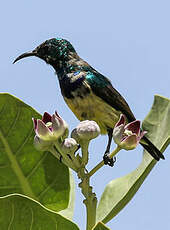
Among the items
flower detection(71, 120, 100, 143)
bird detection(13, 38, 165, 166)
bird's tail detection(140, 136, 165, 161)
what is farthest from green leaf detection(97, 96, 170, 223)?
flower detection(71, 120, 100, 143)

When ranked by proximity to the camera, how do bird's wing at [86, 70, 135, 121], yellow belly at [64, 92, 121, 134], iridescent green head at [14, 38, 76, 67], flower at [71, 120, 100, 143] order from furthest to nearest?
iridescent green head at [14, 38, 76, 67], bird's wing at [86, 70, 135, 121], yellow belly at [64, 92, 121, 134], flower at [71, 120, 100, 143]

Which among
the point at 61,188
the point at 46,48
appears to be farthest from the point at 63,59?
the point at 61,188

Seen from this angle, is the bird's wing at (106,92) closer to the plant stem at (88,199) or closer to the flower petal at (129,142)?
the flower petal at (129,142)

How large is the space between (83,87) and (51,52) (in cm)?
42

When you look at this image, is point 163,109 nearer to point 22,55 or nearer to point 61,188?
point 61,188

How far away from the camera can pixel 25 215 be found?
251cm

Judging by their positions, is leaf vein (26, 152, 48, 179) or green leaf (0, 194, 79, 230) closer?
green leaf (0, 194, 79, 230)

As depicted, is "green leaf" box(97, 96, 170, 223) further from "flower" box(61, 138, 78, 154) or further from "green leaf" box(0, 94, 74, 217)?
"flower" box(61, 138, 78, 154)

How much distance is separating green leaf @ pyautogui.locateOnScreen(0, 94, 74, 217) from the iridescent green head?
1.09 m

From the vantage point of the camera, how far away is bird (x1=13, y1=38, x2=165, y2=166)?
13.1 feet

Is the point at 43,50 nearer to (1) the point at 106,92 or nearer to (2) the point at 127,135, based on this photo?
(1) the point at 106,92

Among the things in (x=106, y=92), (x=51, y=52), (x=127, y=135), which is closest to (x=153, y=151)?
(x=127, y=135)

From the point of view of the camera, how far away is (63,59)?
4.36 meters

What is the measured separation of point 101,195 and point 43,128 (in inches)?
36.4
